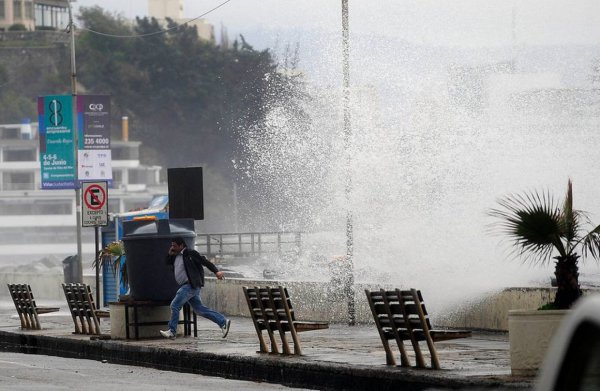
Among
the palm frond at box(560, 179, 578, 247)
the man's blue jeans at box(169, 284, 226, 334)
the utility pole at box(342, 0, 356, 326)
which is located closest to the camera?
the palm frond at box(560, 179, 578, 247)

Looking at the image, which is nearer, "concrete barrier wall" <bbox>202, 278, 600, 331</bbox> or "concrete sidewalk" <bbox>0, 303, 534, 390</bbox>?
"concrete sidewalk" <bbox>0, 303, 534, 390</bbox>

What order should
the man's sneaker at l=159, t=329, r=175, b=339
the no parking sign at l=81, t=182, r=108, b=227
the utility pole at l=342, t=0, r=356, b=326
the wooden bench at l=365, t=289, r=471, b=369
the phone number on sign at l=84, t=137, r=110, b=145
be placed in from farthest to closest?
the phone number on sign at l=84, t=137, r=110, b=145, the no parking sign at l=81, t=182, r=108, b=227, the utility pole at l=342, t=0, r=356, b=326, the man's sneaker at l=159, t=329, r=175, b=339, the wooden bench at l=365, t=289, r=471, b=369

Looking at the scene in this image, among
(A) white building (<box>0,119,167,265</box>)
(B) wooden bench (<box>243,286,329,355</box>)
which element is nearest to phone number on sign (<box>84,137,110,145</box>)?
(B) wooden bench (<box>243,286,329,355</box>)

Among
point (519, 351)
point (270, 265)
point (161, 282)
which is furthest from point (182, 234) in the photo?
point (270, 265)

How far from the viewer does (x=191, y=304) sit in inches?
883

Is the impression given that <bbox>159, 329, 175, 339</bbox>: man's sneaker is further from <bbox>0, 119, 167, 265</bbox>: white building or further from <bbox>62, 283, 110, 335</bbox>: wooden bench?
<bbox>0, 119, 167, 265</bbox>: white building

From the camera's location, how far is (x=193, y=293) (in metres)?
22.2

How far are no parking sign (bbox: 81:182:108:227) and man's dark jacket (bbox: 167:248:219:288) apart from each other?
9294mm

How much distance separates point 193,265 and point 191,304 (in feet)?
1.90

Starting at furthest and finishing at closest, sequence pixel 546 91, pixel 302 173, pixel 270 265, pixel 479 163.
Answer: pixel 270 265
pixel 302 173
pixel 546 91
pixel 479 163

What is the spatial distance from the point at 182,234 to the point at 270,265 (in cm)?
4880

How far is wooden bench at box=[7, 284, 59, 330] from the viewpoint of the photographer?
91.4 ft

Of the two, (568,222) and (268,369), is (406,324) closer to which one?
(568,222)

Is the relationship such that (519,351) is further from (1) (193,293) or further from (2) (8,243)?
(2) (8,243)
